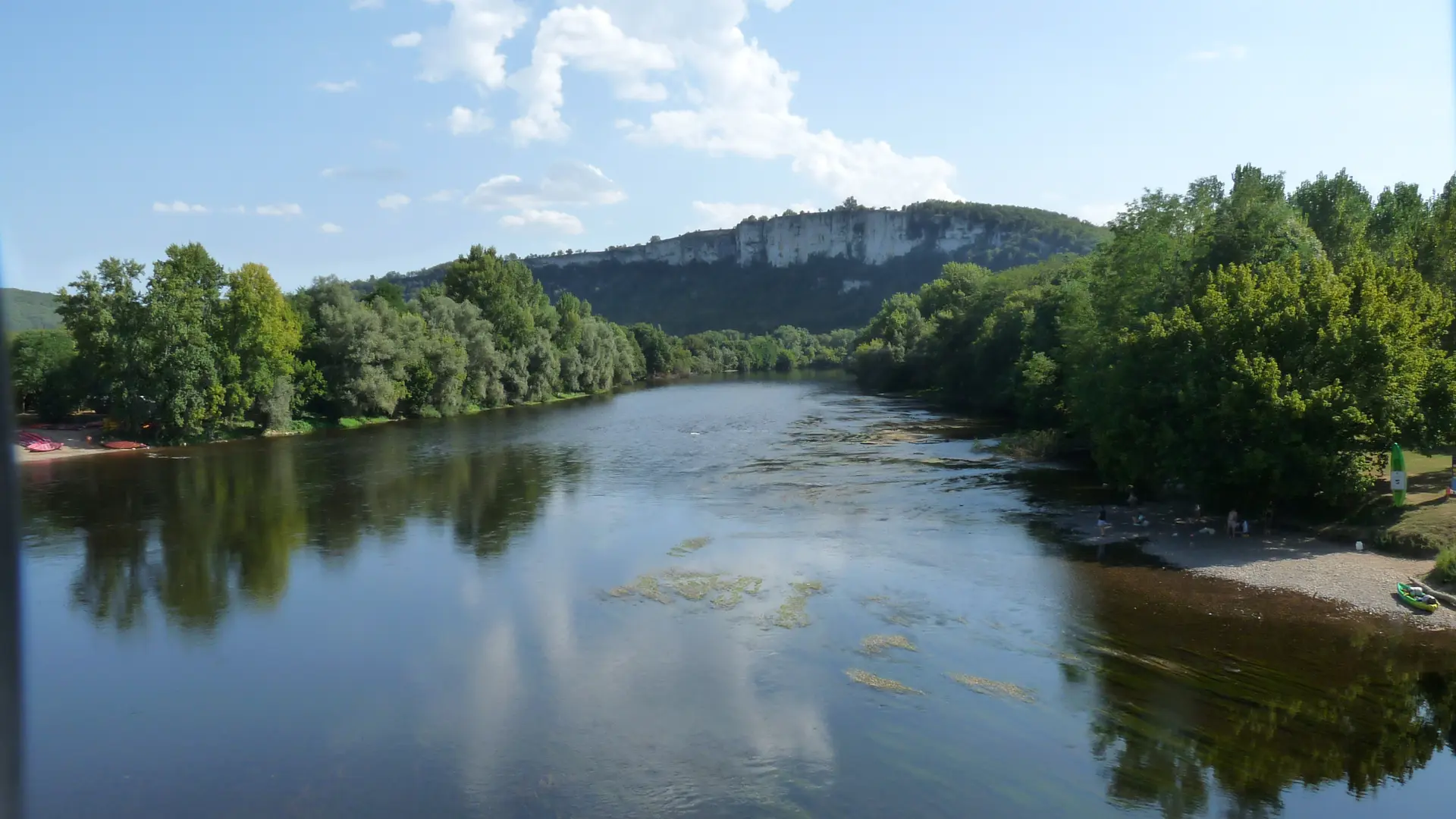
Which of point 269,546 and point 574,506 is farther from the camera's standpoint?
point 574,506

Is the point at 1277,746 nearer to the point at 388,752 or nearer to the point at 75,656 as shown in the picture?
the point at 388,752

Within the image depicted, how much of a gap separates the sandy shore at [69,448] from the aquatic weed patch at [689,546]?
130 ft

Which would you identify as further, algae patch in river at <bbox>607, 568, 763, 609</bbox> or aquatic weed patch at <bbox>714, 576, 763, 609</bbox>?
algae patch in river at <bbox>607, 568, 763, 609</bbox>

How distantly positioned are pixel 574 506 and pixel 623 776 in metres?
21.2

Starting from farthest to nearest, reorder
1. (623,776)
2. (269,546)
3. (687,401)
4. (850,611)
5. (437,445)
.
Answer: (687,401), (437,445), (269,546), (850,611), (623,776)

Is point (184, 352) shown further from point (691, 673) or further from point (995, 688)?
point (995, 688)

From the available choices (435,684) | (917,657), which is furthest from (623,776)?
(917,657)

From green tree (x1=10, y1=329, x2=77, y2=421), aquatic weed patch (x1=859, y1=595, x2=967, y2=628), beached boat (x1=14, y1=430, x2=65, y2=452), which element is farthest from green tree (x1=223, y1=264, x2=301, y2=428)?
aquatic weed patch (x1=859, y1=595, x2=967, y2=628)

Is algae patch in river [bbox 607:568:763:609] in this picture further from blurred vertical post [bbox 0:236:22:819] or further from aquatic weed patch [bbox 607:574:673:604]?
blurred vertical post [bbox 0:236:22:819]

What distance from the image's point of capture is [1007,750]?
1388 cm

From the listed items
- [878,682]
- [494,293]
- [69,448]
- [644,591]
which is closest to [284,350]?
[69,448]

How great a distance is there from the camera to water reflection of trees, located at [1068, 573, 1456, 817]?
42.1 feet

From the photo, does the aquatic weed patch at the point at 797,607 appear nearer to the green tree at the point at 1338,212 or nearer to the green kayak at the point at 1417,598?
the green kayak at the point at 1417,598

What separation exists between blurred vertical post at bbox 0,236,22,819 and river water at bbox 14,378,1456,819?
32.8 ft
